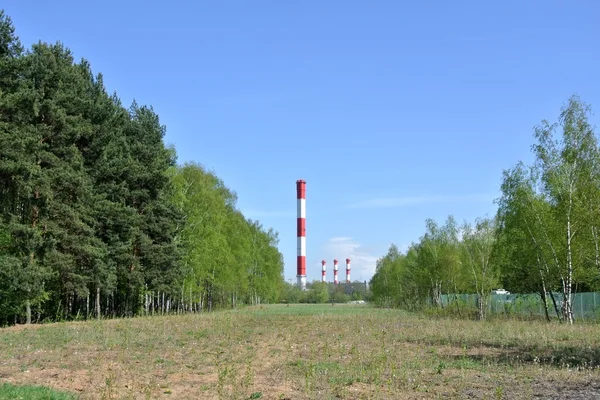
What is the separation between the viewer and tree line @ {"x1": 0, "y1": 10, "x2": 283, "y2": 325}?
92.5 ft

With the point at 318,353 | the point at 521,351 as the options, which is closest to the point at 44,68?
the point at 318,353

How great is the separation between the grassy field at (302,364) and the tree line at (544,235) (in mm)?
6051

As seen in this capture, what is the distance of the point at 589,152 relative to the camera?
30531mm

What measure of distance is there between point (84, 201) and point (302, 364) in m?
21.9

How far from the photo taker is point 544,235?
34906 mm

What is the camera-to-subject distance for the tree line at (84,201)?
2819 cm

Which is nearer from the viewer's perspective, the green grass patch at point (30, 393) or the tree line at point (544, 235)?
the green grass patch at point (30, 393)

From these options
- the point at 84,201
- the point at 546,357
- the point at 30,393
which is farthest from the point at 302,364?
the point at 84,201

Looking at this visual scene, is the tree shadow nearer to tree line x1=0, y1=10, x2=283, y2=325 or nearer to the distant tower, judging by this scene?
tree line x1=0, y1=10, x2=283, y2=325

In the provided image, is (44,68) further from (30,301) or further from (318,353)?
(318,353)

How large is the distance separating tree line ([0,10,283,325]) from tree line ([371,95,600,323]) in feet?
76.7

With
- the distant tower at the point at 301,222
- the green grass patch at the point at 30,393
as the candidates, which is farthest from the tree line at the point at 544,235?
the distant tower at the point at 301,222

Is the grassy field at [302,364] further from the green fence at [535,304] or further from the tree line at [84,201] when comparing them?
the green fence at [535,304]

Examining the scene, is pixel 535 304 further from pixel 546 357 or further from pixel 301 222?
pixel 301 222
